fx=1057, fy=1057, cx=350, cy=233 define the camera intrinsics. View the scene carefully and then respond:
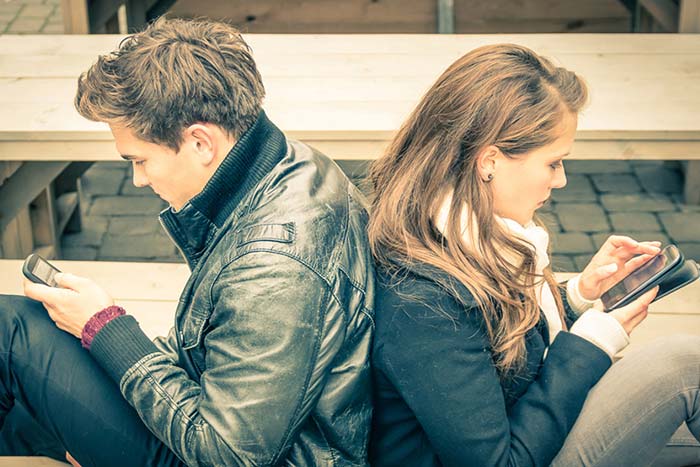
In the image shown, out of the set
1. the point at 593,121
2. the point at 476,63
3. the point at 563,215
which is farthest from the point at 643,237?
the point at 476,63

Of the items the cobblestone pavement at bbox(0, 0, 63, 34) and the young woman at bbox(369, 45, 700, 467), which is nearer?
the young woman at bbox(369, 45, 700, 467)

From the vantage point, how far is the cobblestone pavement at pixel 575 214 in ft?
14.2

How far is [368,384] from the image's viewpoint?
1961 mm

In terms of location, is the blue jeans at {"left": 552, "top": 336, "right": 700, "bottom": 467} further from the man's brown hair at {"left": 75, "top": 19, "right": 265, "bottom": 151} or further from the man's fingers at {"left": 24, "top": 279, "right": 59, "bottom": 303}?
the man's fingers at {"left": 24, "top": 279, "right": 59, "bottom": 303}

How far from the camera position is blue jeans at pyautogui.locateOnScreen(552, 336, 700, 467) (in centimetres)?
205

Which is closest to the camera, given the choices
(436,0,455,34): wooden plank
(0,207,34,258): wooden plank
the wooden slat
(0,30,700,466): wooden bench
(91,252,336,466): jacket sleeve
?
(91,252,336,466): jacket sleeve

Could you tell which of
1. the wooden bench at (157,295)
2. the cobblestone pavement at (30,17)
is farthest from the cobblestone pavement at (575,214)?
the cobblestone pavement at (30,17)

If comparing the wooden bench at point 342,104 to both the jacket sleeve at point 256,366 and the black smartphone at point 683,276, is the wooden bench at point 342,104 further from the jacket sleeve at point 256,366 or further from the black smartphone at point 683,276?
the jacket sleeve at point 256,366

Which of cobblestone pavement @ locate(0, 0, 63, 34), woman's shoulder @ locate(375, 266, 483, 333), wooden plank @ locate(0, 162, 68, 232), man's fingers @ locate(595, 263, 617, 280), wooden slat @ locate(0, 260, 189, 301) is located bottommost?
cobblestone pavement @ locate(0, 0, 63, 34)

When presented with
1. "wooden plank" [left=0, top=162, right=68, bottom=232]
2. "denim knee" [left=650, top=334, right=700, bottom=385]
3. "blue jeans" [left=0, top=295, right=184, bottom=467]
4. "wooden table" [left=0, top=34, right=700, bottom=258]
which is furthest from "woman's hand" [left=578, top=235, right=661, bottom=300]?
"wooden plank" [left=0, top=162, right=68, bottom=232]

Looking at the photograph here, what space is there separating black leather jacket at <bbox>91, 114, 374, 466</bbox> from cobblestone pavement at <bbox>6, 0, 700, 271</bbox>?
223 centimetres

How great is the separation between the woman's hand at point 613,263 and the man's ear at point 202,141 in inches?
36.3

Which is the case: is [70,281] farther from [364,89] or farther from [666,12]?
[666,12]

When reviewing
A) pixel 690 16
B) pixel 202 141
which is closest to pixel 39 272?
pixel 202 141
